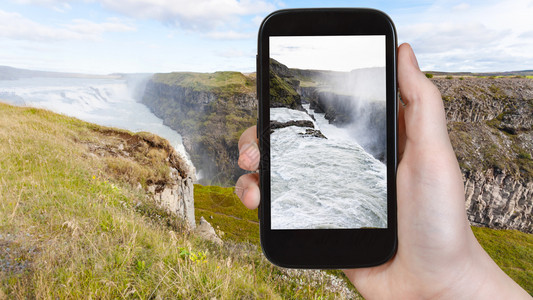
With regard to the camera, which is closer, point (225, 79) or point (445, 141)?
point (445, 141)

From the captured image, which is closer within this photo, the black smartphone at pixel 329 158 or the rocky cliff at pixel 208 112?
the black smartphone at pixel 329 158

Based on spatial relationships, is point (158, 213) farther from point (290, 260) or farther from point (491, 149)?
point (491, 149)

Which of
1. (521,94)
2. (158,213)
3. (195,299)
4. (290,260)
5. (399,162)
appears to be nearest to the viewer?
(290,260)

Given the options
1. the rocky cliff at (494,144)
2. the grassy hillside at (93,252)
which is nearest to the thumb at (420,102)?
the grassy hillside at (93,252)

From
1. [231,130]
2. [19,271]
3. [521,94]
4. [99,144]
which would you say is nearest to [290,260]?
[19,271]

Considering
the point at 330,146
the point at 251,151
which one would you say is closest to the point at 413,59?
the point at 330,146

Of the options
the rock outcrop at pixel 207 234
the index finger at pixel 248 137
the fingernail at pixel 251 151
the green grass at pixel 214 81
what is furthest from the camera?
the green grass at pixel 214 81

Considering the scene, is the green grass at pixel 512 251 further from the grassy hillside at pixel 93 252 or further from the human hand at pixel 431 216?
the human hand at pixel 431 216
